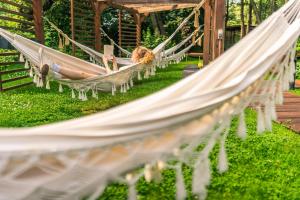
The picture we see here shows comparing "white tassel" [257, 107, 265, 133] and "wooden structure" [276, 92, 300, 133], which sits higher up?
"white tassel" [257, 107, 265, 133]

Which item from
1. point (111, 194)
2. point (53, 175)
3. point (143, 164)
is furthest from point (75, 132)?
point (111, 194)

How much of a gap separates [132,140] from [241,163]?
1.45 m

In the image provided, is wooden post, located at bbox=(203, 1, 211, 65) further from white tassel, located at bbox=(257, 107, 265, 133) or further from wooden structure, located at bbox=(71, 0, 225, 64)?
white tassel, located at bbox=(257, 107, 265, 133)

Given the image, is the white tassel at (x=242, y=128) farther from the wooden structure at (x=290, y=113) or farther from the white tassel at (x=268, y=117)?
the wooden structure at (x=290, y=113)

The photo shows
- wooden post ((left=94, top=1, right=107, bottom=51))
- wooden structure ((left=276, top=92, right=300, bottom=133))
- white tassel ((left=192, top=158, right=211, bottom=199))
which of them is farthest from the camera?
wooden post ((left=94, top=1, right=107, bottom=51))

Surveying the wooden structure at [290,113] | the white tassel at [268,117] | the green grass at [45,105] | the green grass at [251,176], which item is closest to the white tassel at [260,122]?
the white tassel at [268,117]

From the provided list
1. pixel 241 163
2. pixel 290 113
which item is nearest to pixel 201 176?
pixel 241 163

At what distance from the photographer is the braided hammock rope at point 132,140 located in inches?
39.2

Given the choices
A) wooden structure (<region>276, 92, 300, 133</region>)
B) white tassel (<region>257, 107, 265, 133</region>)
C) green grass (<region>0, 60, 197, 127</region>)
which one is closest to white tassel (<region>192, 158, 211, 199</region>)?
white tassel (<region>257, 107, 265, 133</region>)

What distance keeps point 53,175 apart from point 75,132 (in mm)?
133

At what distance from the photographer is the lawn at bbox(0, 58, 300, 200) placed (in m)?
1.94

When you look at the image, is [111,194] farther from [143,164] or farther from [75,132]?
[75,132]

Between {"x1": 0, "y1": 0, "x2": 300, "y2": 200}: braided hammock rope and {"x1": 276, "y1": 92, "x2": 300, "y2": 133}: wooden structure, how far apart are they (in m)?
1.99

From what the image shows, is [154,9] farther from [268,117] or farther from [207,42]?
[268,117]
